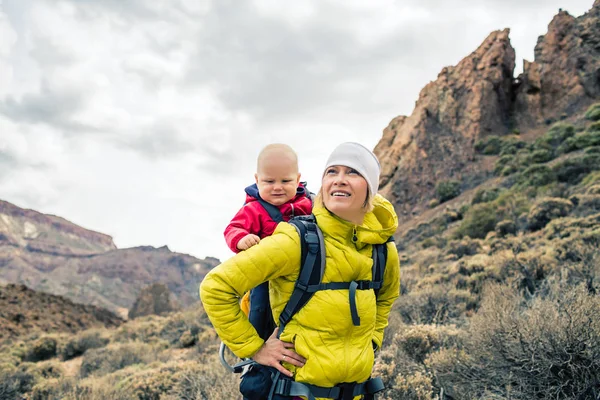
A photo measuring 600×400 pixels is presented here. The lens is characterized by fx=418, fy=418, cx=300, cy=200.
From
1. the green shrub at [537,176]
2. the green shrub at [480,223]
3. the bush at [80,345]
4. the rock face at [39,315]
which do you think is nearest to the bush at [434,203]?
the green shrub at [537,176]

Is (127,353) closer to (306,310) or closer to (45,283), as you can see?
(306,310)

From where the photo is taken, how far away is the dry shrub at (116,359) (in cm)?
924

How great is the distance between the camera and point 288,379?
1.75 metres

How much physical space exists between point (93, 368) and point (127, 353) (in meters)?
0.76

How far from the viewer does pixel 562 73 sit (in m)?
32.8

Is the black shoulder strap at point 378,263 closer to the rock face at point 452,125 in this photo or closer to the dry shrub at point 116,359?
the dry shrub at point 116,359

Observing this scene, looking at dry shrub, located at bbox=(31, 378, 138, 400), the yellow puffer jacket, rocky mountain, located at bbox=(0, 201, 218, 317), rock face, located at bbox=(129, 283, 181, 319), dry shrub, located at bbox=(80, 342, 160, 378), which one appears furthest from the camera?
rocky mountain, located at bbox=(0, 201, 218, 317)

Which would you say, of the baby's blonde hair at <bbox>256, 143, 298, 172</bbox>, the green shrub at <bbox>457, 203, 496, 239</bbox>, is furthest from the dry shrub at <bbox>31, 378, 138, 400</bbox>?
the green shrub at <bbox>457, 203, 496, 239</bbox>

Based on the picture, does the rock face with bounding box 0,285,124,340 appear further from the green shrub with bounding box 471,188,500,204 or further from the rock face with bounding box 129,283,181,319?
the green shrub with bounding box 471,188,500,204

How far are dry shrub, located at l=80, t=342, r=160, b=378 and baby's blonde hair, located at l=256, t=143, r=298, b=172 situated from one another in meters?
8.46

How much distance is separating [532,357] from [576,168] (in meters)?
17.9

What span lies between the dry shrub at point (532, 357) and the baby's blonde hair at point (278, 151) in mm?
2421

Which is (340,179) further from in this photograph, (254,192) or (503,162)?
(503,162)

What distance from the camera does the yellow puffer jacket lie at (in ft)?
5.48
